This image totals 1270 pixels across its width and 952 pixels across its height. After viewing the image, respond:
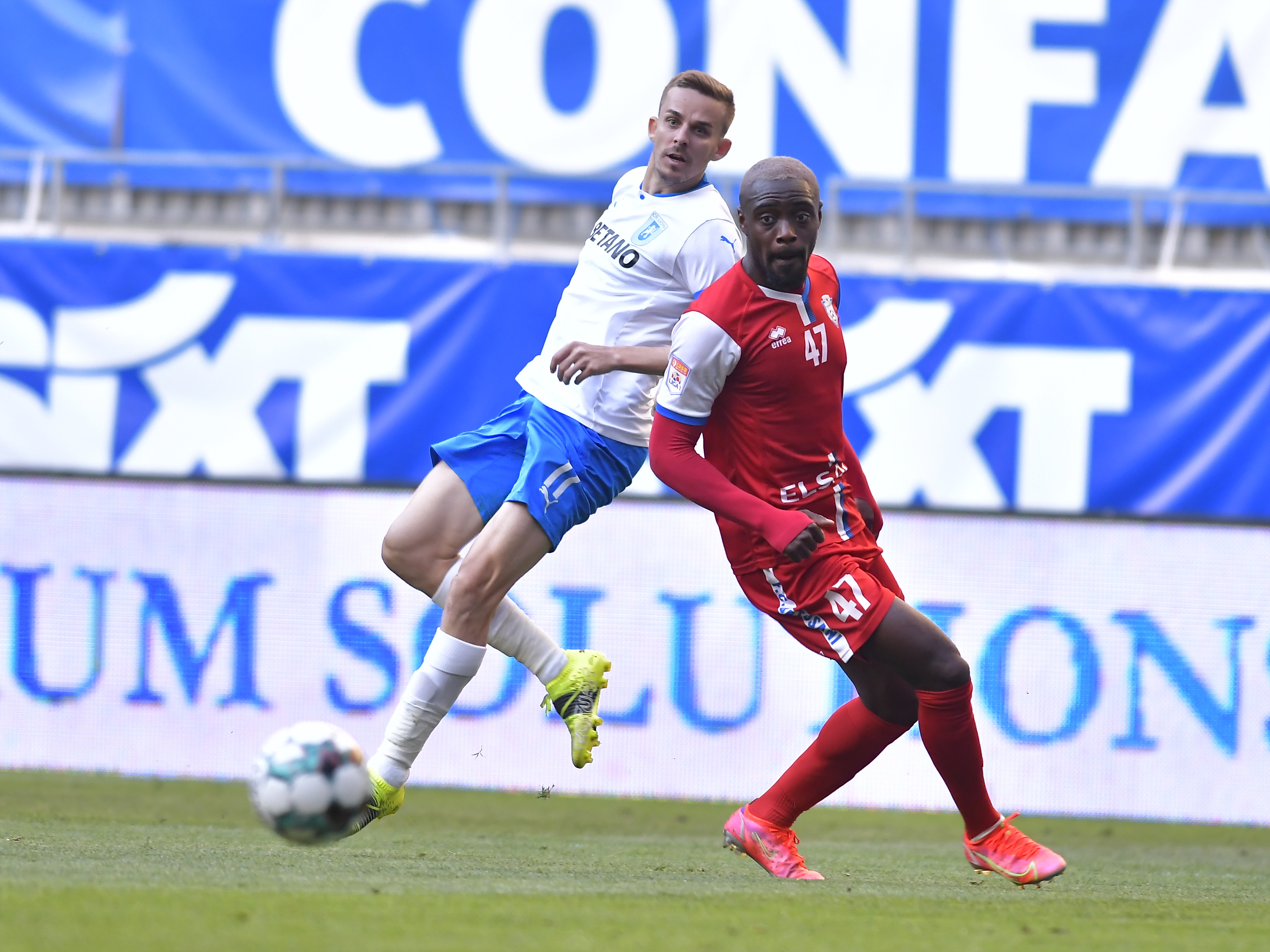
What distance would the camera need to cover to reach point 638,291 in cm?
448

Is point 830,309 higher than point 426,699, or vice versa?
point 830,309

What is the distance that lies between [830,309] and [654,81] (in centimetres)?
568

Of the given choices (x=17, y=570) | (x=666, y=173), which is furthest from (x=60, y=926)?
(x=17, y=570)

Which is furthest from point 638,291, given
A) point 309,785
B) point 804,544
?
point 309,785

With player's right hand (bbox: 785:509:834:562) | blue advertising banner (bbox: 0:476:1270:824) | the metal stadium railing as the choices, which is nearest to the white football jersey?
player's right hand (bbox: 785:509:834:562)

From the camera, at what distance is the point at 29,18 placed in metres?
9.45

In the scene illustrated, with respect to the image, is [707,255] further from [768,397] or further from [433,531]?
[433,531]

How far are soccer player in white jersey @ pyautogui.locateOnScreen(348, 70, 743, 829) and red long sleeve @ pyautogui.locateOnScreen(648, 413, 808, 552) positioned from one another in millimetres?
288

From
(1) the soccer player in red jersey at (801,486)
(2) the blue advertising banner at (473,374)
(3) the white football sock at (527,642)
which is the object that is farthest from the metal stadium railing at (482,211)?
(1) the soccer player in red jersey at (801,486)

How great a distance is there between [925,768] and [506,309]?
322 centimetres

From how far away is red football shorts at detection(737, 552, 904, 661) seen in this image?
397 centimetres

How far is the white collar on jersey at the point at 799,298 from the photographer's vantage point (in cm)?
405

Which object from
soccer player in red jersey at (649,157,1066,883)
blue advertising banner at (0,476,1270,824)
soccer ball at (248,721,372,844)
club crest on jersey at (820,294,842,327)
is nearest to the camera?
Result: soccer ball at (248,721,372,844)

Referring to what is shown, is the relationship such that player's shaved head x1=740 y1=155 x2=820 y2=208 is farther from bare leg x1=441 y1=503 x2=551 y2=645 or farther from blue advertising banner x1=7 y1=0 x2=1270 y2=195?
blue advertising banner x1=7 y1=0 x2=1270 y2=195
